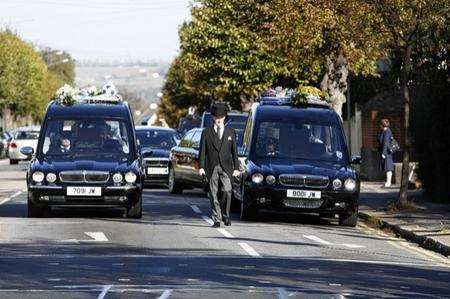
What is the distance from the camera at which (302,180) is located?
2255cm

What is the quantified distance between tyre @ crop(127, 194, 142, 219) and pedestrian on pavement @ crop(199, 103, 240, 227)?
5.79 ft

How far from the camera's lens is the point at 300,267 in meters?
15.4

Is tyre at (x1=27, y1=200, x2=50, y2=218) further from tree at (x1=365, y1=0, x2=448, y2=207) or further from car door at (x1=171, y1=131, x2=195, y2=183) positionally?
car door at (x1=171, y1=131, x2=195, y2=183)

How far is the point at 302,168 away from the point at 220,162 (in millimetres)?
1762

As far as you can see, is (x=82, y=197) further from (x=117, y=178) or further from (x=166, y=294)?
(x=166, y=294)

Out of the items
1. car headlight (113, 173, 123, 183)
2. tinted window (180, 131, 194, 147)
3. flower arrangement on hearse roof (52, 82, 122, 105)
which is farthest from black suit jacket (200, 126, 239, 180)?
tinted window (180, 131, 194, 147)

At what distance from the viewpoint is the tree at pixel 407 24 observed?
976 inches

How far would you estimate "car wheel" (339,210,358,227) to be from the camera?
22902mm

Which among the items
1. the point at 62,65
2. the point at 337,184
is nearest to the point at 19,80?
the point at 62,65

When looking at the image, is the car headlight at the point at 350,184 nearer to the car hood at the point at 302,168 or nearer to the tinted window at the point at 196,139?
the car hood at the point at 302,168

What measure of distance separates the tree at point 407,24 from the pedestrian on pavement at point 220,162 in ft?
15.4

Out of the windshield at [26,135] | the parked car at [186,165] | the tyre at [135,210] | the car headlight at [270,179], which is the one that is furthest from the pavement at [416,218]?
the windshield at [26,135]

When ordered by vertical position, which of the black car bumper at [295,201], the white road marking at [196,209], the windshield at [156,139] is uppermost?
the windshield at [156,139]

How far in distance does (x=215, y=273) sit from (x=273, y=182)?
807 centimetres
